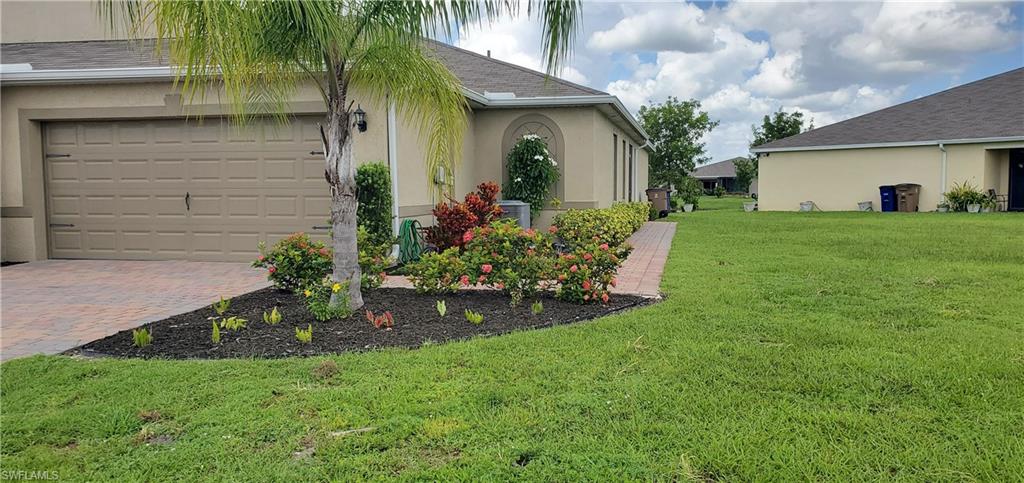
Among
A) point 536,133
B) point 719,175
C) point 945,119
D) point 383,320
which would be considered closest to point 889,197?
point 945,119

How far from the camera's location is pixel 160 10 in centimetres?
399

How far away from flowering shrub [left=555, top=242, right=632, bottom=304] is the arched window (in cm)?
614

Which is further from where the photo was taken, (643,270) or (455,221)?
(455,221)

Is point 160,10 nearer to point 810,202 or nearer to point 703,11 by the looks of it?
point 703,11

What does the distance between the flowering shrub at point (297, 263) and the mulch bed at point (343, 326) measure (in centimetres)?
21

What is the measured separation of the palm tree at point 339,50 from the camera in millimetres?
4055

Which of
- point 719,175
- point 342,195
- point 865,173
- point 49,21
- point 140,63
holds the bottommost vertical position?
point 342,195

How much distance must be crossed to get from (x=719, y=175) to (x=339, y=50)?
61.2m

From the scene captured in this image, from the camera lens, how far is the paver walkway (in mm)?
7168

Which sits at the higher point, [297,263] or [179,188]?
[179,188]

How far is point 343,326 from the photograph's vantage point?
5.44 metres

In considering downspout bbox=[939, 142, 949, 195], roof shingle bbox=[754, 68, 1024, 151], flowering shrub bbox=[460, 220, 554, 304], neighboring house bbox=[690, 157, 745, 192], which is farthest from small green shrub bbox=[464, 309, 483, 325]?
neighboring house bbox=[690, 157, 745, 192]

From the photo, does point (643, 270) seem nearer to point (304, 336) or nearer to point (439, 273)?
point (439, 273)

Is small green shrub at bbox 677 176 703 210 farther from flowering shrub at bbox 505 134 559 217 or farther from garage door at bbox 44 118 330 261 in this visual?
garage door at bbox 44 118 330 261
